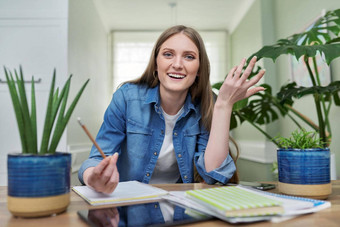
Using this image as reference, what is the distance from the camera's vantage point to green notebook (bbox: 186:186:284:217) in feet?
1.73

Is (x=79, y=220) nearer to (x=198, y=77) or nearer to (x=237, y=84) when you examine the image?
(x=237, y=84)

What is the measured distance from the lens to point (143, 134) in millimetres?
1269

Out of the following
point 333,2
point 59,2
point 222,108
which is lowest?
point 222,108

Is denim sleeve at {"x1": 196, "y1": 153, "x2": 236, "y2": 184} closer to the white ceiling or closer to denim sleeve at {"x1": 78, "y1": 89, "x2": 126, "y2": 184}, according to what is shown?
denim sleeve at {"x1": 78, "y1": 89, "x2": 126, "y2": 184}

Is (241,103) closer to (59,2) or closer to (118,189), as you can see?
(118,189)

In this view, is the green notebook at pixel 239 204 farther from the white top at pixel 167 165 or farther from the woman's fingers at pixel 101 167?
the white top at pixel 167 165

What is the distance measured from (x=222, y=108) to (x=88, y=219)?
24.3 inches

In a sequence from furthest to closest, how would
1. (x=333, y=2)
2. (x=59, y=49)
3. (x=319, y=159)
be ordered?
(x=59, y=49) → (x=333, y=2) → (x=319, y=159)

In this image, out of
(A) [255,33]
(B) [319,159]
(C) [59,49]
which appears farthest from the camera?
(A) [255,33]

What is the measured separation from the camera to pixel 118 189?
0.83m

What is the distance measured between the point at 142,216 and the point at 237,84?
524 mm

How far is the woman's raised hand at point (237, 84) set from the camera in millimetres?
899

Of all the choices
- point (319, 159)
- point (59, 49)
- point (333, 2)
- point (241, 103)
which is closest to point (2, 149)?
point (59, 49)

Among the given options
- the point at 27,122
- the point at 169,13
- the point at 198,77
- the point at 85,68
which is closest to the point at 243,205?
the point at 27,122
